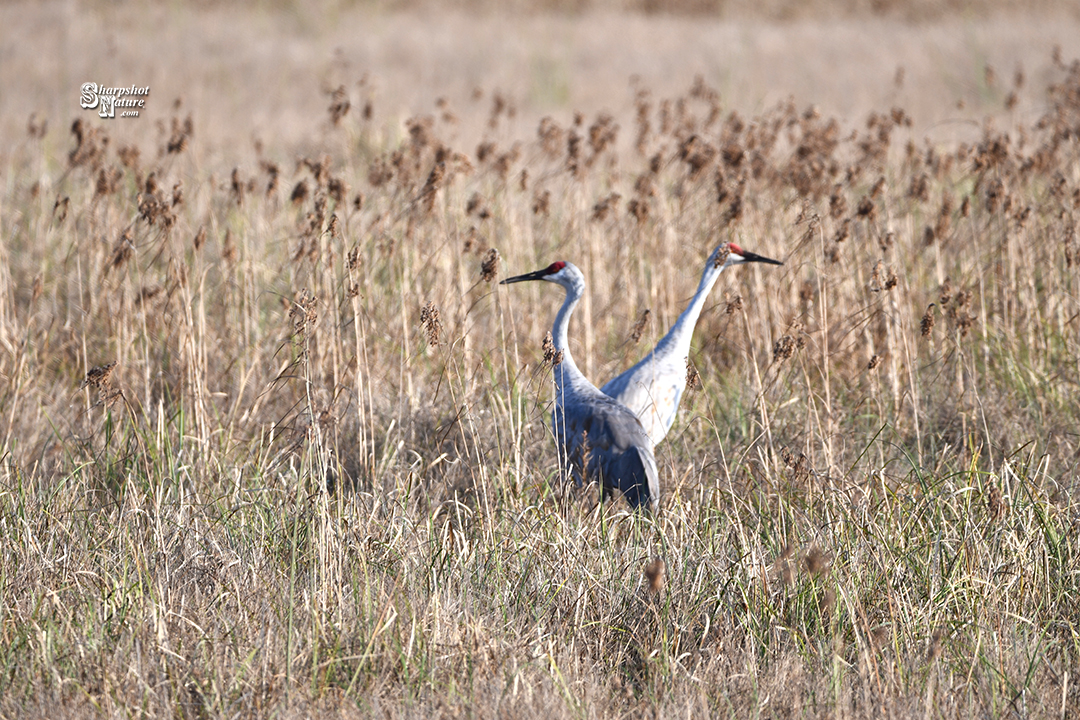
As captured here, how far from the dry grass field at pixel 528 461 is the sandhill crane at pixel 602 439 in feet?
0.34

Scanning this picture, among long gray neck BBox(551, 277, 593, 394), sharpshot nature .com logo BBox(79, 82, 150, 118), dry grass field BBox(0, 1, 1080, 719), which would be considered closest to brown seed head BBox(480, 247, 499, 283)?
dry grass field BBox(0, 1, 1080, 719)

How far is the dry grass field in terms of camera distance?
2.41 metres

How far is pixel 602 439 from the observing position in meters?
3.61

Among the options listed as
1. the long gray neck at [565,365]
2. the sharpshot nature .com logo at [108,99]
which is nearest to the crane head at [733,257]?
the long gray neck at [565,365]

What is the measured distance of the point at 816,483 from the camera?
11.0 ft

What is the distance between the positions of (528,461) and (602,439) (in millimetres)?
424

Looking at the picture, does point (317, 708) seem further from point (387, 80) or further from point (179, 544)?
point (387, 80)

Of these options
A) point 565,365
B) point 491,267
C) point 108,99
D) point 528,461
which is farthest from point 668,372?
point 108,99

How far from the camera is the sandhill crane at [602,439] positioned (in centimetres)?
345

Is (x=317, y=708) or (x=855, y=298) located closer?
(x=317, y=708)

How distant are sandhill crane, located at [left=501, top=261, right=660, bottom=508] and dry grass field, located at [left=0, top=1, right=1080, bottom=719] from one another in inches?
4.1

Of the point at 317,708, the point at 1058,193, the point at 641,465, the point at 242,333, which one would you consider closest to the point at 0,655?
the point at 317,708

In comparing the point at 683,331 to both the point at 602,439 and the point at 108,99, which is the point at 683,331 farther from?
the point at 108,99

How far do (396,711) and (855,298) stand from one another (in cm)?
328
